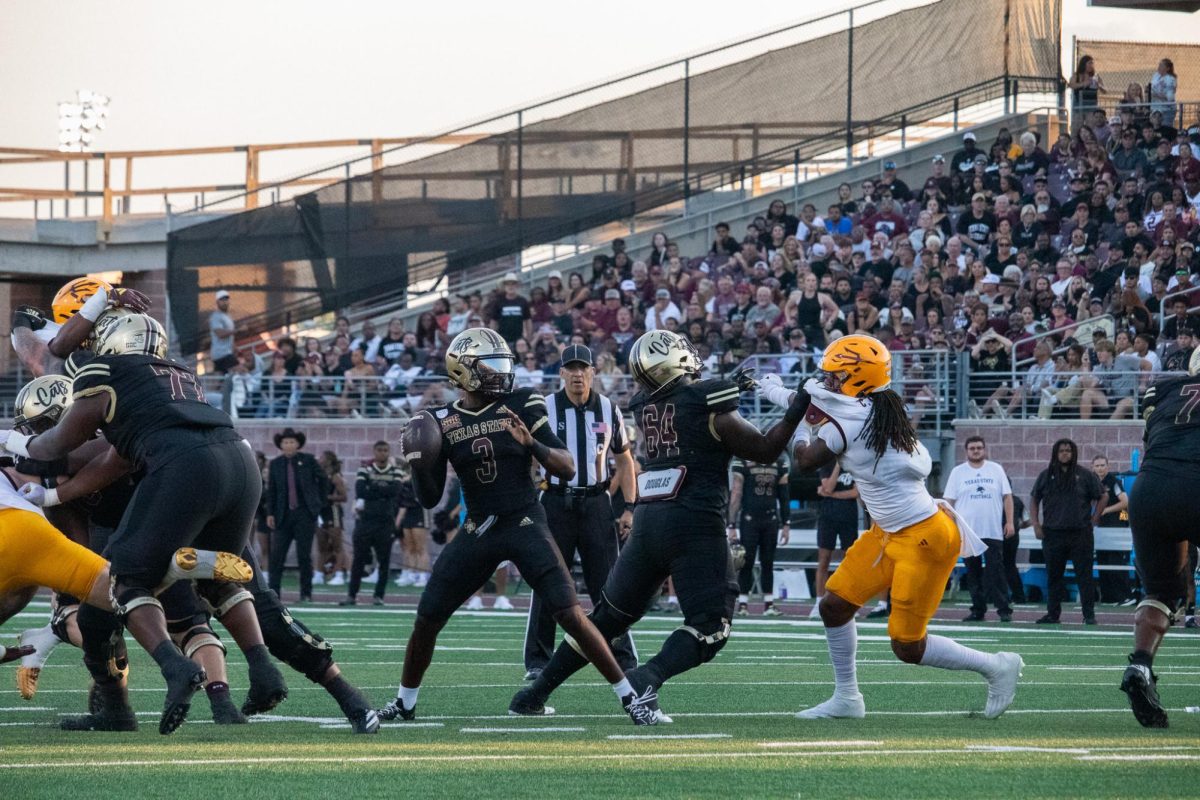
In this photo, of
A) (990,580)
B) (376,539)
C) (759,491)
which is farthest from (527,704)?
(376,539)

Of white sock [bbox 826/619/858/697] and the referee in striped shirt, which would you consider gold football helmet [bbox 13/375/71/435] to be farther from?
white sock [bbox 826/619/858/697]

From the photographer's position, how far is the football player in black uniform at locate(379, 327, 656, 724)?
8211mm

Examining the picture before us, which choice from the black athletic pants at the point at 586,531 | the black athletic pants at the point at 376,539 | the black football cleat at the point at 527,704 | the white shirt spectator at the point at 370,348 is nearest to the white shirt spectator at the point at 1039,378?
the black athletic pants at the point at 376,539

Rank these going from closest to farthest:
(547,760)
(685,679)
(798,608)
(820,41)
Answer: (547,760) → (685,679) → (798,608) → (820,41)

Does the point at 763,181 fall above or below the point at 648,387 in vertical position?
above

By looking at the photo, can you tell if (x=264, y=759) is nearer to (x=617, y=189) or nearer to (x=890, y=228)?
(x=890, y=228)

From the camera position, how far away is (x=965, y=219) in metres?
23.1

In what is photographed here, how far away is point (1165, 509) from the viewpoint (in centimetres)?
826

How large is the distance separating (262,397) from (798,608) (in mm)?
8938

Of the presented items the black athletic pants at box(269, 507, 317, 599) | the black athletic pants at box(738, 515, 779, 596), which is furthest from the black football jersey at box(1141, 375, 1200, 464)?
the black athletic pants at box(269, 507, 317, 599)

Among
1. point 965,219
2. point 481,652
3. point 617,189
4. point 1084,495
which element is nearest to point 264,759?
point 481,652

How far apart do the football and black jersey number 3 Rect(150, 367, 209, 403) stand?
2.99 feet

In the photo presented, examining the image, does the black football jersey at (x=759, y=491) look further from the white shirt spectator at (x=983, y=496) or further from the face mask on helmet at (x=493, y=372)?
the face mask on helmet at (x=493, y=372)

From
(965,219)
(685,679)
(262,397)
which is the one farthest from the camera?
(262,397)
